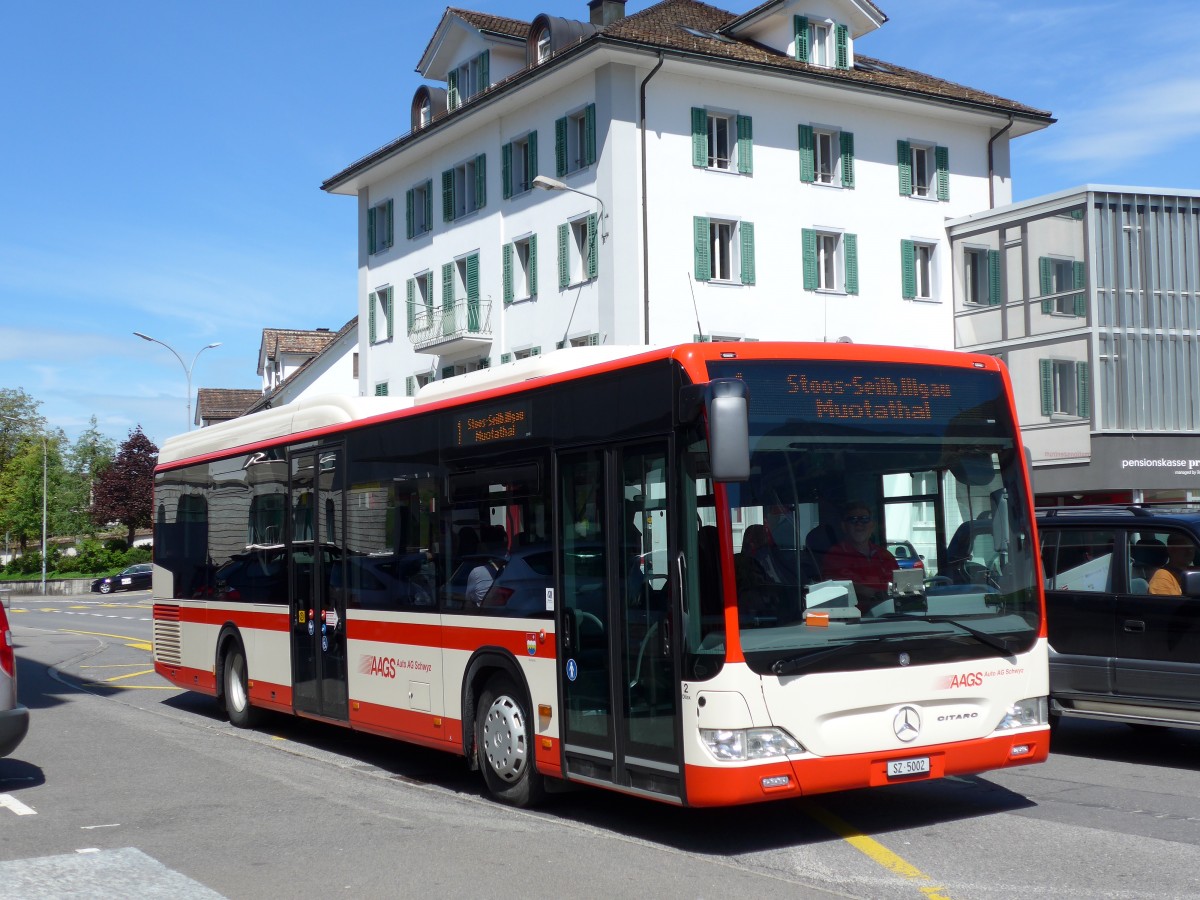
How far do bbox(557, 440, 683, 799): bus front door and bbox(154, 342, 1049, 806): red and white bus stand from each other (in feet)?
0.06

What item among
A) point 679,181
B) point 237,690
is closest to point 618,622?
point 237,690

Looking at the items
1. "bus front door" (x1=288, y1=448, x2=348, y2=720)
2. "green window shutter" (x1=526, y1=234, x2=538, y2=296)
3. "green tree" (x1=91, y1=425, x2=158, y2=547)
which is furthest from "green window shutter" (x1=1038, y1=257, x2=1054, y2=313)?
"green tree" (x1=91, y1=425, x2=158, y2=547)

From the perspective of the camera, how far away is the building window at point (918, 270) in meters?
39.4

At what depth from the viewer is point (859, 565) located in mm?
8086

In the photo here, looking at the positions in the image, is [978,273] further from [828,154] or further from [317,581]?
[317,581]

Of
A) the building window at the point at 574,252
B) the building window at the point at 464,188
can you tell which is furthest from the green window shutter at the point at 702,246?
the building window at the point at 464,188

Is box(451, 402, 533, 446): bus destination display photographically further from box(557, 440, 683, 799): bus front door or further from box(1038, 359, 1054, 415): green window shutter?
box(1038, 359, 1054, 415): green window shutter

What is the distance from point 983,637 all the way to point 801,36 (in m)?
33.5

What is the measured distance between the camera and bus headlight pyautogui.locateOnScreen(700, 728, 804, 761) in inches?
304

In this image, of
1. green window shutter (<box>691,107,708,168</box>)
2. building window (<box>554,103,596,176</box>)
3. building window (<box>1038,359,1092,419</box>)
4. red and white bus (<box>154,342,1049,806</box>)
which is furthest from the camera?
green window shutter (<box>691,107,708,168</box>)

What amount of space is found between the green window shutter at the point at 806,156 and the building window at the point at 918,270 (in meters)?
3.38

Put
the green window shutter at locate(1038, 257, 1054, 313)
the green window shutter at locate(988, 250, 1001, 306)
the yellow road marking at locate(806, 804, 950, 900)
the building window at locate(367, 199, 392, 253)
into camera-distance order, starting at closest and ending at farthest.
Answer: the yellow road marking at locate(806, 804, 950, 900), the green window shutter at locate(1038, 257, 1054, 313), the green window shutter at locate(988, 250, 1001, 306), the building window at locate(367, 199, 392, 253)

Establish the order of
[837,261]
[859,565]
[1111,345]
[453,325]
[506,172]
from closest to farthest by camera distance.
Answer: [859,565] < [1111,345] < [837,261] < [506,172] < [453,325]

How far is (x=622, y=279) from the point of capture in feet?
114
